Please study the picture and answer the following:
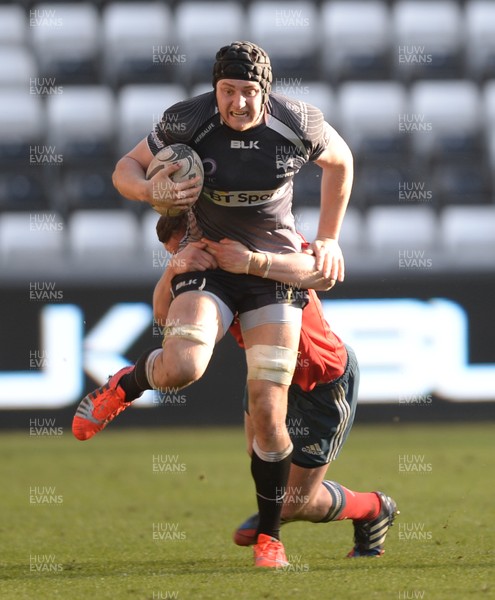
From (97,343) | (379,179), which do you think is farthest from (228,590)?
(379,179)

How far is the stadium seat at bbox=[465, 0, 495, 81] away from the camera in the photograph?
14180mm

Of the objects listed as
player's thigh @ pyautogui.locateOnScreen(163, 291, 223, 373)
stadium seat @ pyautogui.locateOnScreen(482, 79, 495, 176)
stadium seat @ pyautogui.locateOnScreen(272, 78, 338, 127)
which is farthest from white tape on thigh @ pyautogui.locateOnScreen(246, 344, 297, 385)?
stadium seat @ pyautogui.locateOnScreen(482, 79, 495, 176)

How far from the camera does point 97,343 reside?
32.3ft

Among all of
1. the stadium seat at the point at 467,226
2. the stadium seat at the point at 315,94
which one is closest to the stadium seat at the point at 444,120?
the stadium seat at the point at 315,94

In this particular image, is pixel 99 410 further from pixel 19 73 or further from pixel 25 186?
pixel 19 73

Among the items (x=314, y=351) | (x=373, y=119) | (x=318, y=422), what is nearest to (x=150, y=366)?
(x=314, y=351)

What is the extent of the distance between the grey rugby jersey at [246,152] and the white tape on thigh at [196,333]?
1.49ft

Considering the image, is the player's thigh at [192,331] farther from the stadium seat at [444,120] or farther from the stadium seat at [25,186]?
the stadium seat at [444,120]

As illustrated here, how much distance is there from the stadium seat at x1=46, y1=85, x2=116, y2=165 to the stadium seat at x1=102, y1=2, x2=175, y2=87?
21.2 inches

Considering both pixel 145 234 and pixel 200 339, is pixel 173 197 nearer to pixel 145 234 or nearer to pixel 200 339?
pixel 200 339

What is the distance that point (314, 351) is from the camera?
16.0ft

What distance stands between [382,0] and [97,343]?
23.2ft

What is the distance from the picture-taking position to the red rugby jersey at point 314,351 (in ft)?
15.9

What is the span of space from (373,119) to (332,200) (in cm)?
853
